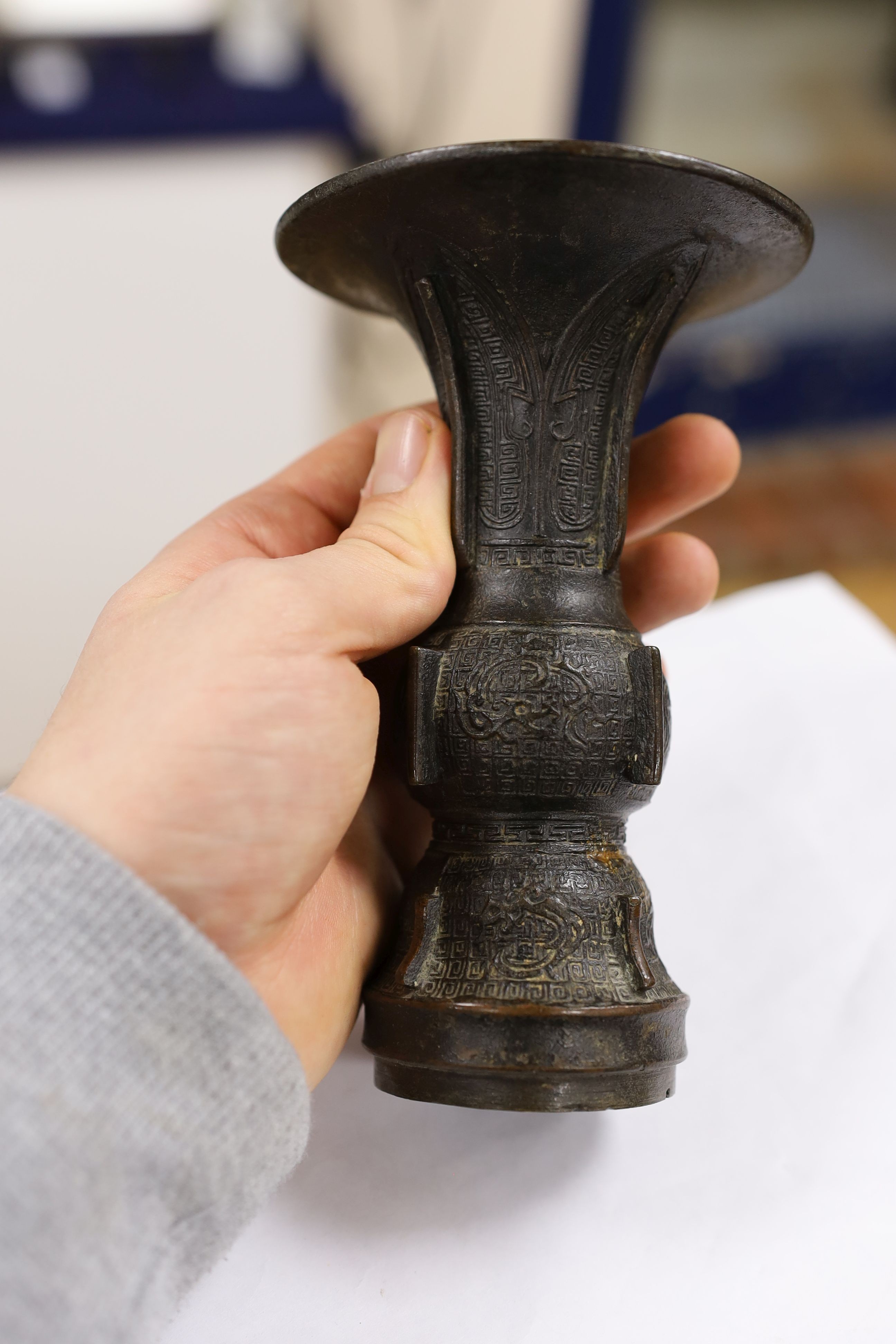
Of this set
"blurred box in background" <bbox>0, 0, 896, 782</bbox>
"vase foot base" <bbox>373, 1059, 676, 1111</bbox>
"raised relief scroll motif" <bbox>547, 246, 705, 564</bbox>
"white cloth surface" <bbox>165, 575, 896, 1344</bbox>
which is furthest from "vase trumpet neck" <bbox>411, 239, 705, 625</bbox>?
"blurred box in background" <bbox>0, 0, 896, 782</bbox>

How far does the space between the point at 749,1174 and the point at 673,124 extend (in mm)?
2620

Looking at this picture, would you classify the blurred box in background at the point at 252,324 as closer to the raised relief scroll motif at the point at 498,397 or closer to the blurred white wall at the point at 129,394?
the blurred white wall at the point at 129,394

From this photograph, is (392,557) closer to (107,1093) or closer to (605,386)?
(605,386)

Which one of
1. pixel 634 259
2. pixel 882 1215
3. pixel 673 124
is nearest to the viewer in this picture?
pixel 634 259

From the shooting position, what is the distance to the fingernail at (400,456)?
0.98 metres

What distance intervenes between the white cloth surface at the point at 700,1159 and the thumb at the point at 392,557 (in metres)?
0.52

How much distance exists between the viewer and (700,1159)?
1.10 m

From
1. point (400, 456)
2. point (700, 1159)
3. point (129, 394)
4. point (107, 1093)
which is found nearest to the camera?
point (107, 1093)

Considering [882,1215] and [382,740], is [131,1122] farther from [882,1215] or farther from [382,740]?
[882,1215]

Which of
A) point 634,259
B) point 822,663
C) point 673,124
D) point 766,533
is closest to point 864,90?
point 673,124

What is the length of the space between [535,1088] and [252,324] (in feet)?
5.57

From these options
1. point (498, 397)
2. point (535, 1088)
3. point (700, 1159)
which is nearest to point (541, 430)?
point (498, 397)

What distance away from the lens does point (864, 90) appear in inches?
130

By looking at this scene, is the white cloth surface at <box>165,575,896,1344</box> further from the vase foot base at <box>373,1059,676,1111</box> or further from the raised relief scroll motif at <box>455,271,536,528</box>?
the raised relief scroll motif at <box>455,271,536,528</box>
